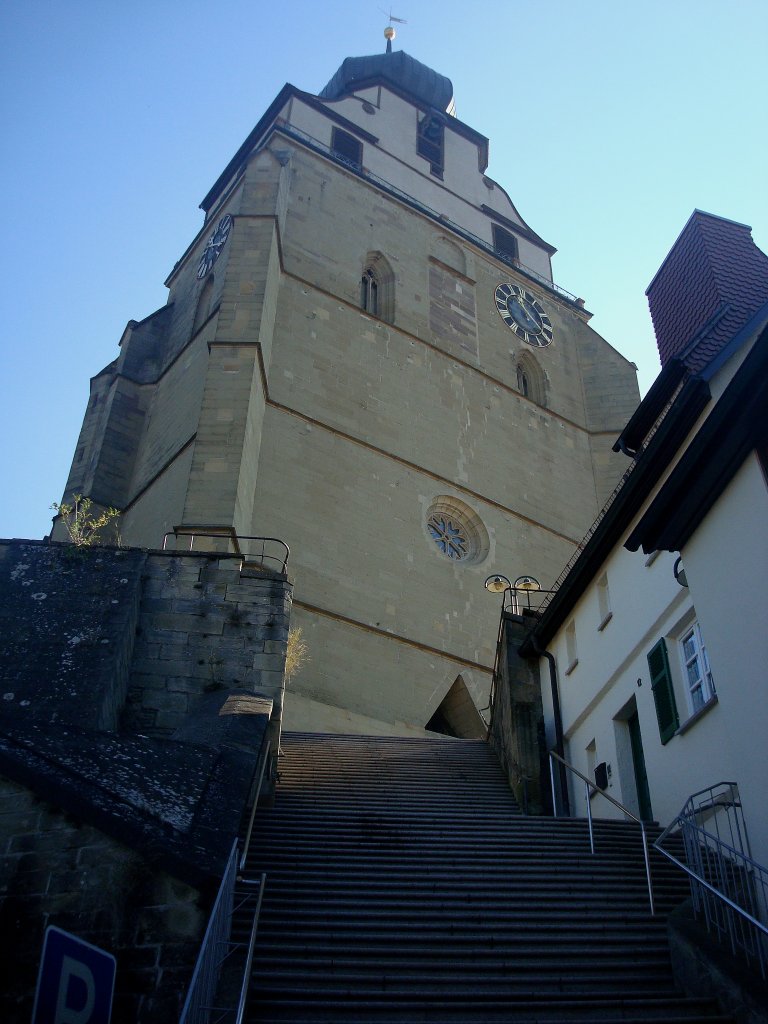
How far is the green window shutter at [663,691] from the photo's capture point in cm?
957

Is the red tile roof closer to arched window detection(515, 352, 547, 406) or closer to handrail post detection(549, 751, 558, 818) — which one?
handrail post detection(549, 751, 558, 818)

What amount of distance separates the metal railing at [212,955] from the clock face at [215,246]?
20.7 metres

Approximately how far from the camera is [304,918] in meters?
6.46

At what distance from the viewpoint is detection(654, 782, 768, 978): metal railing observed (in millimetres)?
5754

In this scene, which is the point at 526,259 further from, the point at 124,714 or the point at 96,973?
the point at 96,973

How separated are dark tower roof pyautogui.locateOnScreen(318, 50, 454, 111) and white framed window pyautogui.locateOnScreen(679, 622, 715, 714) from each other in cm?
2919

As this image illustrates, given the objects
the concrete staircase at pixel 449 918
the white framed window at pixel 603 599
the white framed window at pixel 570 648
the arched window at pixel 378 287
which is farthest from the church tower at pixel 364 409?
the concrete staircase at pixel 449 918

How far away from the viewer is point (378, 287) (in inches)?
1021

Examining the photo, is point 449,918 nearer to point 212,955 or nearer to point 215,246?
point 212,955

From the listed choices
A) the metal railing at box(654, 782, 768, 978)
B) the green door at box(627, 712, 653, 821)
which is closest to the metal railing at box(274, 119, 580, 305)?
the green door at box(627, 712, 653, 821)

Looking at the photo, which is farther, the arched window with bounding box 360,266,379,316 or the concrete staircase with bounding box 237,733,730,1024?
the arched window with bounding box 360,266,379,316

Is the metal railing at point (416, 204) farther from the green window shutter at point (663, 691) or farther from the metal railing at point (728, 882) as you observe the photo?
the metal railing at point (728, 882)

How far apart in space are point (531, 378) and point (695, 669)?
1878 centimetres

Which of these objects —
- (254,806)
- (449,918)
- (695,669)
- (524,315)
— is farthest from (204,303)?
(449,918)
